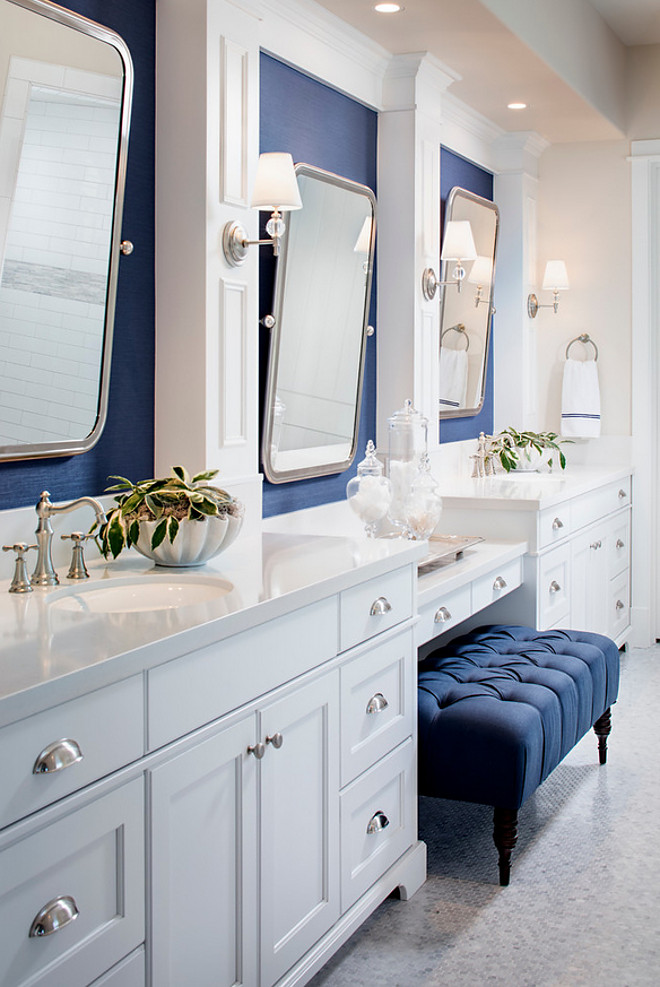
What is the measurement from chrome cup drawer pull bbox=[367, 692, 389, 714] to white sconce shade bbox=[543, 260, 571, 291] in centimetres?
315

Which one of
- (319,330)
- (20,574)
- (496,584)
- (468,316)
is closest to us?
(20,574)

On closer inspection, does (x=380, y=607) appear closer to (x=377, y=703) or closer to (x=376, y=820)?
(x=377, y=703)

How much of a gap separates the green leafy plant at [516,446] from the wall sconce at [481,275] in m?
0.60

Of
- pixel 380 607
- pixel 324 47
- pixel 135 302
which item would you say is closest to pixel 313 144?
pixel 324 47

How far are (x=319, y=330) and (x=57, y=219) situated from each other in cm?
118

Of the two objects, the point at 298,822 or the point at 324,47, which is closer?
the point at 298,822

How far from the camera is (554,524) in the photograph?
3.88 meters

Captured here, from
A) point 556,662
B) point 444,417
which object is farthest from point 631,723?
point 444,417

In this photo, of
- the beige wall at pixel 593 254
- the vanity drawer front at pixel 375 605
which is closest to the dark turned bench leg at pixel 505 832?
the vanity drawer front at pixel 375 605

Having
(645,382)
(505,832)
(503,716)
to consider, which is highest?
(645,382)

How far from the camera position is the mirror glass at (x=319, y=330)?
3.01m

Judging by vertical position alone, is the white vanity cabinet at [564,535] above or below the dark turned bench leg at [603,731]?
above

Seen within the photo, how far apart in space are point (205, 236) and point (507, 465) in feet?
7.79

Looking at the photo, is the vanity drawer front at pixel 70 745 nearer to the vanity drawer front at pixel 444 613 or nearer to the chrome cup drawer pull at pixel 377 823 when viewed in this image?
the chrome cup drawer pull at pixel 377 823
